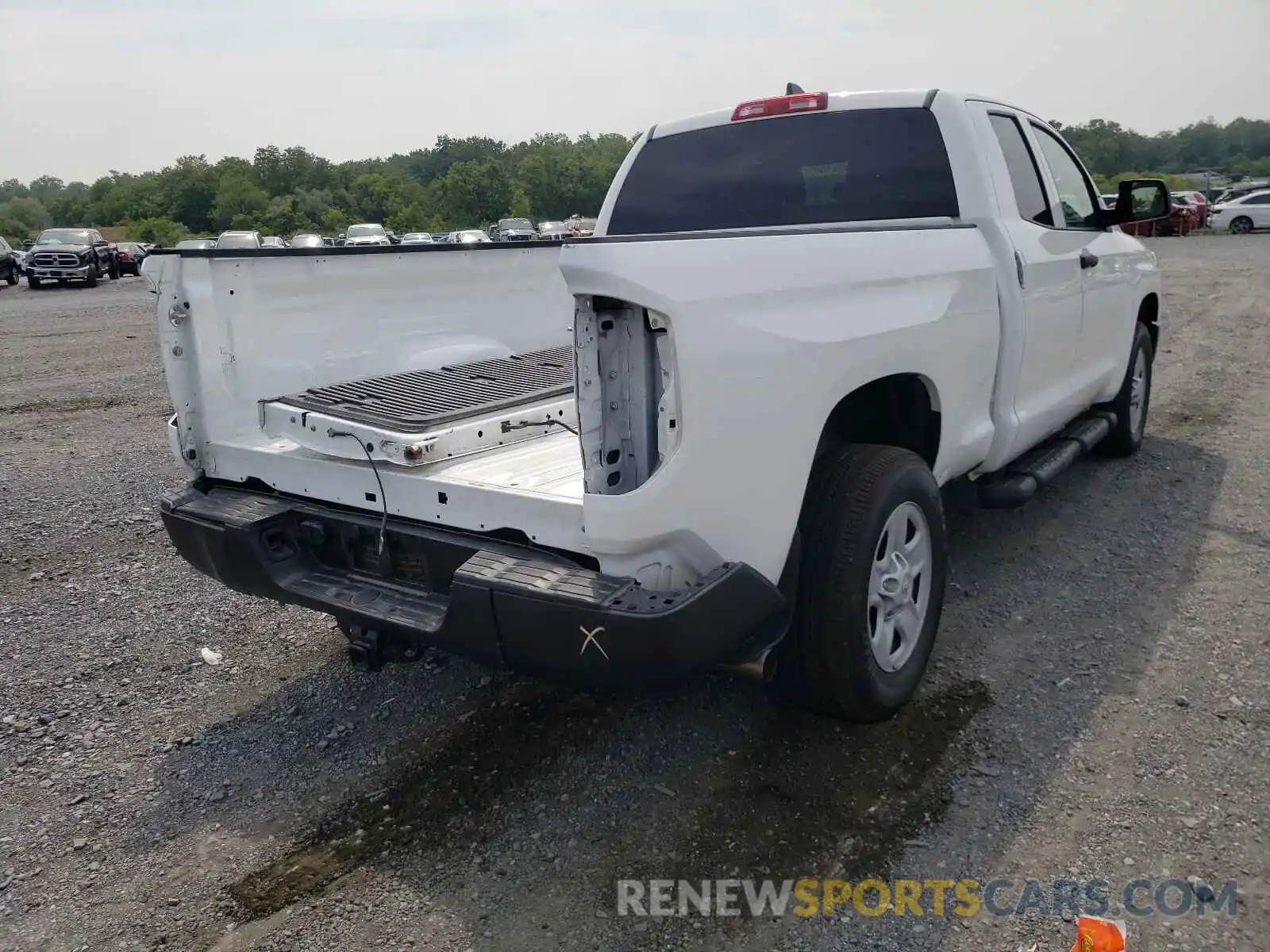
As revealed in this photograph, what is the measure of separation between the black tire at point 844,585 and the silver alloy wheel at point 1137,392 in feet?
12.2

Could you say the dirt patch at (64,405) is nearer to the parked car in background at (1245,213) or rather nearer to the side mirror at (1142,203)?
the side mirror at (1142,203)

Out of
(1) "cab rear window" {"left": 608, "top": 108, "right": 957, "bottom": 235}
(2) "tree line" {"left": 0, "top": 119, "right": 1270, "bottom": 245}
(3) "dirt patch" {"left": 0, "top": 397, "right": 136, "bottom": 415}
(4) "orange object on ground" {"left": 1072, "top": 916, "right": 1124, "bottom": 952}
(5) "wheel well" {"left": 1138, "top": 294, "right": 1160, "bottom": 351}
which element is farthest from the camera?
(2) "tree line" {"left": 0, "top": 119, "right": 1270, "bottom": 245}

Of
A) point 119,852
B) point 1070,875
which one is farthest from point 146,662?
point 1070,875

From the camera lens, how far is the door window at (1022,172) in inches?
175

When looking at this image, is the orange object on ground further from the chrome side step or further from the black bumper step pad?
the chrome side step

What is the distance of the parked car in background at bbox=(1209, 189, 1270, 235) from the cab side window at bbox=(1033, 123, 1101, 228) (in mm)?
36398

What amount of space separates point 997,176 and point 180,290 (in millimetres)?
3228

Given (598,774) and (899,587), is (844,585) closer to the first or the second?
(899,587)

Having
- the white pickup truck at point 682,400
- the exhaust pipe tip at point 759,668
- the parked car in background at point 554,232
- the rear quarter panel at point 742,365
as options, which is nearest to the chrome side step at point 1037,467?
the white pickup truck at point 682,400

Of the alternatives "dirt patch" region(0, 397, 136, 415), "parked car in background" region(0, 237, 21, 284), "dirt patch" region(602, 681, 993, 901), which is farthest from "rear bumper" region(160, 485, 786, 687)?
"parked car in background" region(0, 237, 21, 284)

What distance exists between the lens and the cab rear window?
4.20 meters

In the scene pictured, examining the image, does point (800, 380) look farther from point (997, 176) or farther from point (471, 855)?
point (997, 176)

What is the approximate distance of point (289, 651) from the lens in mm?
4359

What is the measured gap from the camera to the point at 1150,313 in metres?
6.71
